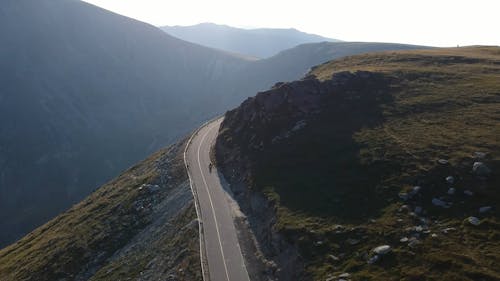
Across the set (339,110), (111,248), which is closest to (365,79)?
(339,110)

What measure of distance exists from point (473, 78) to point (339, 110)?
27527mm

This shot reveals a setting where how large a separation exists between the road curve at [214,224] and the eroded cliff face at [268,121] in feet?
8.80

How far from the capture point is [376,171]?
52062 millimetres

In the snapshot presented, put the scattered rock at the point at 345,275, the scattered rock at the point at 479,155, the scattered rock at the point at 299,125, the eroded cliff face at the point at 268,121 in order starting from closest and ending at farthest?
the scattered rock at the point at 345,275
the scattered rock at the point at 479,155
the eroded cliff face at the point at 268,121
the scattered rock at the point at 299,125

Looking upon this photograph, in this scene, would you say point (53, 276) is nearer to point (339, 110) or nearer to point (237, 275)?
point (237, 275)

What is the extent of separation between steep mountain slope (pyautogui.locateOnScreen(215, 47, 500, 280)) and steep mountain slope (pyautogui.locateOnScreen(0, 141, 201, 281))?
8.80m

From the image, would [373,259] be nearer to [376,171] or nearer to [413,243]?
[413,243]

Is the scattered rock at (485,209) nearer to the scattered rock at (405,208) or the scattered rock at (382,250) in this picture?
the scattered rock at (405,208)

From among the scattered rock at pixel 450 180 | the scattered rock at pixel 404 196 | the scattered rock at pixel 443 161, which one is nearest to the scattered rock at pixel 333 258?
the scattered rock at pixel 404 196

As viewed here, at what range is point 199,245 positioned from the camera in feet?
165

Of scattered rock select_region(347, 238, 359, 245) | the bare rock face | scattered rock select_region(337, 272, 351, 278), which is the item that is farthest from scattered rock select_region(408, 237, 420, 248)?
the bare rock face

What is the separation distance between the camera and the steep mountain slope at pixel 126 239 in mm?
52688

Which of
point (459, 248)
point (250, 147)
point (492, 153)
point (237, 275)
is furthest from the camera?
point (250, 147)

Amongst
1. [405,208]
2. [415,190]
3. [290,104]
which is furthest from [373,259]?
[290,104]
